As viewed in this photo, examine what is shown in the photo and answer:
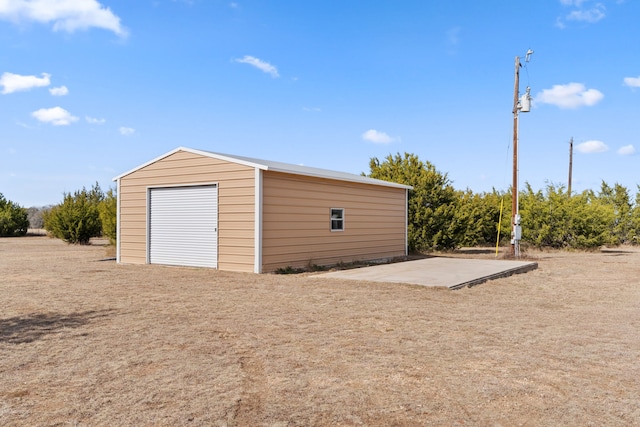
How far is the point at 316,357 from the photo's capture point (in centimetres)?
434

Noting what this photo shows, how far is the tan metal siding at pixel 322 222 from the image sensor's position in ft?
37.7

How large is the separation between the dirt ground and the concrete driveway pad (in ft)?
3.77

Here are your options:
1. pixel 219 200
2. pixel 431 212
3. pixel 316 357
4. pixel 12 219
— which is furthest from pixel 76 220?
pixel 316 357

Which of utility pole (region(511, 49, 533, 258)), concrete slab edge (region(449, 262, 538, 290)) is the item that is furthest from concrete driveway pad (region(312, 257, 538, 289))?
utility pole (region(511, 49, 533, 258))

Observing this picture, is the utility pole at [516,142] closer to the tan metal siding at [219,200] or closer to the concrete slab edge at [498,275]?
the concrete slab edge at [498,275]

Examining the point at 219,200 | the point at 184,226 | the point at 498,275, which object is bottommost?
the point at 498,275

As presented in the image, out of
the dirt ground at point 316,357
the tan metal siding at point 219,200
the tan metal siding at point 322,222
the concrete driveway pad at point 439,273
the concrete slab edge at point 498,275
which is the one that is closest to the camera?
the dirt ground at point 316,357

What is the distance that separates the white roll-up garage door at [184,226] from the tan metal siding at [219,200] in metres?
0.23

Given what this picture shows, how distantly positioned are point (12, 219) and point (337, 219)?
2939 cm

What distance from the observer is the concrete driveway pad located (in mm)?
9547

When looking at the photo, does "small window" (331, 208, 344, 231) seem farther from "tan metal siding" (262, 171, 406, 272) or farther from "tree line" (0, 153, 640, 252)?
"tree line" (0, 153, 640, 252)

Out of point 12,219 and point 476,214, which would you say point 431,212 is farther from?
point 12,219

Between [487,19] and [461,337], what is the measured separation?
1236 centimetres

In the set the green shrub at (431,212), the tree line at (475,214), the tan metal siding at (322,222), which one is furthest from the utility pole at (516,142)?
the tan metal siding at (322,222)
